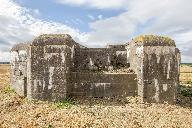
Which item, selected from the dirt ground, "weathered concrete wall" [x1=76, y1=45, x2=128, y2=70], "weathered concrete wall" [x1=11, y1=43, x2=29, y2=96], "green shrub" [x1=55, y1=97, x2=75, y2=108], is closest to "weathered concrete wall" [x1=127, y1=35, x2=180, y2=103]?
the dirt ground

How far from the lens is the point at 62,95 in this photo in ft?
32.9

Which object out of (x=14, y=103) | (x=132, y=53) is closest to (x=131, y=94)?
(x=132, y=53)

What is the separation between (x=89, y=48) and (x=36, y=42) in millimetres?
2990

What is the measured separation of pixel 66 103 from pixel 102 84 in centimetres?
150

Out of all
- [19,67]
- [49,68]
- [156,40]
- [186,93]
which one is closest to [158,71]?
[156,40]

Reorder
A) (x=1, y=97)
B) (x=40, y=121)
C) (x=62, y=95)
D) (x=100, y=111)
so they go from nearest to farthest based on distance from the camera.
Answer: (x=40, y=121), (x=100, y=111), (x=62, y=95), (x=1, y=97)

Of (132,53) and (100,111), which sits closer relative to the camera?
(100,111)

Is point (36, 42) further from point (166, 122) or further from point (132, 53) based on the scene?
point (166, 122)

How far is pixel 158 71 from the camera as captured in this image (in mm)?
10086

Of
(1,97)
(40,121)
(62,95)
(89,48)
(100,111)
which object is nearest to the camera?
(40,121)

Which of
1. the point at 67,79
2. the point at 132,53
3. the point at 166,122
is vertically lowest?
the point at 166,122

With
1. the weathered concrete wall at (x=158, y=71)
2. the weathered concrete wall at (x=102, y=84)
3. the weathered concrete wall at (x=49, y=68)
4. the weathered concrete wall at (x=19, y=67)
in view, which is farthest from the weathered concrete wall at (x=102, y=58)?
the weathered concrete wall at (x=158, y=71)

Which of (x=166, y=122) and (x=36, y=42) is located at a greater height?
(x=36, y=42)

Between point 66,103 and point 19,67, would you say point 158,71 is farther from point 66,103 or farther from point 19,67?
point 19,67
